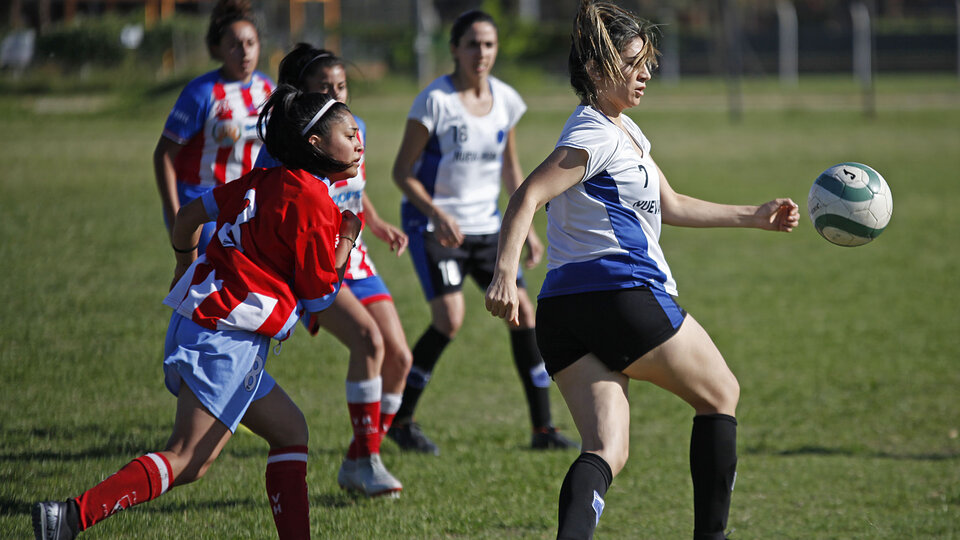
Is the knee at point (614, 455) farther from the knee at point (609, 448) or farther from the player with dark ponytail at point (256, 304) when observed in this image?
the player with dark ponytail at point (256, 304)

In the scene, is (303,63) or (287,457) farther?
(303,63)

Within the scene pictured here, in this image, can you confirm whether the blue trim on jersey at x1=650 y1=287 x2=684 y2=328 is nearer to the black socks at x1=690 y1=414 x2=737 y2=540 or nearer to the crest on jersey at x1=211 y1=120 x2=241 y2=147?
the black socks at x1=690 y1=414 x2=737 y2=540

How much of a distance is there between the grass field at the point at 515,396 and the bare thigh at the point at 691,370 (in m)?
1.08

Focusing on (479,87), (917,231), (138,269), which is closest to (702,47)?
(917,231)

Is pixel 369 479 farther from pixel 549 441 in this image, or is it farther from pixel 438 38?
pixel 438 38

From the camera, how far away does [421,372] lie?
18.3 feet

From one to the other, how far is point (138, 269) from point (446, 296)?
232 inches

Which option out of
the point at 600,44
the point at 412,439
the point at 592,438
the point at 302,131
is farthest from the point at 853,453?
the point at 302,131

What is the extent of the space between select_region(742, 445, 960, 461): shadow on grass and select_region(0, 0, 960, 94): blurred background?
10509 millimetres

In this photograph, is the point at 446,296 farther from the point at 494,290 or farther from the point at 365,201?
the point at 494,290

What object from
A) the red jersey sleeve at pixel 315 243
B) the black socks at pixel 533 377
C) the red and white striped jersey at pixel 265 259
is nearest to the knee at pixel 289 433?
the red and white striped jersey at pixel 265 259

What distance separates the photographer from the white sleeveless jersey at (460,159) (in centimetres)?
543

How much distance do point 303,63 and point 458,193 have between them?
1.38 meters

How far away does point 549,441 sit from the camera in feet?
17.7
